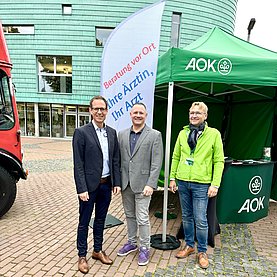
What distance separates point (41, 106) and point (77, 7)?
674 centimetres

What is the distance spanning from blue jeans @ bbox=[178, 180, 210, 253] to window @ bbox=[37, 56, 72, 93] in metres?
15.8

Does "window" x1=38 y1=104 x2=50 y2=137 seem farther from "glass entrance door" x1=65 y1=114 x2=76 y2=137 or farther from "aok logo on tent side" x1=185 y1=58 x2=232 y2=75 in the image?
"aok logo on tent side" x1=185 y1=58 x2=232 y2=75

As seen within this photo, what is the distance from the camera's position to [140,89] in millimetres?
3740

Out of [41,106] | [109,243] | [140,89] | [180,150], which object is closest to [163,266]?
[109,243]

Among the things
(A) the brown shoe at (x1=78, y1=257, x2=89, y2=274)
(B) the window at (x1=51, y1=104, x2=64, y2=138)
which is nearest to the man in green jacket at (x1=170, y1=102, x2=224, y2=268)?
(A) the brown shoe at (x1=78, y1=257, x2=89, y2=274)

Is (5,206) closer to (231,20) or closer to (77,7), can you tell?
(77,7)

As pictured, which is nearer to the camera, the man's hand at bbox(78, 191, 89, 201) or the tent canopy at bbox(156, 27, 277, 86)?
the man's hand at bbox(78, 191, 89, 201)

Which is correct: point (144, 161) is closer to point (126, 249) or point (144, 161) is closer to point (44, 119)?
point (126, 249)

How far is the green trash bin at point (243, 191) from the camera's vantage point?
412 centimetres

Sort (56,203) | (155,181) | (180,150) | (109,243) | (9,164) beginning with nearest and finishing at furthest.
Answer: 1. (155,181)
2. (180,150)
3. (109,243)
4. (9,164)
5. (56,203)

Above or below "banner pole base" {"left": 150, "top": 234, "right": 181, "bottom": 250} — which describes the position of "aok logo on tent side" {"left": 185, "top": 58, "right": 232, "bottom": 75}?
above

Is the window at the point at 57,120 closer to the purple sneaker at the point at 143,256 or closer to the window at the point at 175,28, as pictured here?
the window at the point at 175,28

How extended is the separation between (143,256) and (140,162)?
1.14 metres

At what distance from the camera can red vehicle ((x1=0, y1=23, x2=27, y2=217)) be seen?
4168 mm
